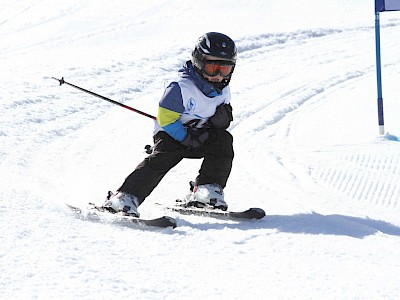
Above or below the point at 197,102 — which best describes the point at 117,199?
below

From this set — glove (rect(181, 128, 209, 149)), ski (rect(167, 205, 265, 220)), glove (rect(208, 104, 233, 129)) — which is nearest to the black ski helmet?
glove (rect(208, 104, 233, 129))

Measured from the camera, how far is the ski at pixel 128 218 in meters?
4.27

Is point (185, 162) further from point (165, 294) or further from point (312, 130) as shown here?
point (165, 294)

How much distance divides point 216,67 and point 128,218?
121 centimetres

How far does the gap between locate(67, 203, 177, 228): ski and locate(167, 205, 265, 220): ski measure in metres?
0.43

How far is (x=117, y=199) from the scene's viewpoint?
4645mm

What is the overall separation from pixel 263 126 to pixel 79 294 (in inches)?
189

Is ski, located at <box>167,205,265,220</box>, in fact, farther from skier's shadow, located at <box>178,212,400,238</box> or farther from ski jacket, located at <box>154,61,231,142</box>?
ski jacket, located at <box>154,61,231,142</box>

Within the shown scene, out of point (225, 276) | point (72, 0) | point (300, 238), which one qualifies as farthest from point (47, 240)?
point (72, 0)

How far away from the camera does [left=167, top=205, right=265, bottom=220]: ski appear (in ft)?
14.9

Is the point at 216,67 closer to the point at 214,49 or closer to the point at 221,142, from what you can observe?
the point at 214,49

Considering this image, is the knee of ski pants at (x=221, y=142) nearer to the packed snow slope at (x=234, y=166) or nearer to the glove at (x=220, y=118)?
the glove at (x=220, y=118)

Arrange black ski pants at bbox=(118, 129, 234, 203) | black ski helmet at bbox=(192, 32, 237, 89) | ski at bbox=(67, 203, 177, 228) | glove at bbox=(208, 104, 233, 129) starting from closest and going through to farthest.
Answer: ski at bbox=(67, 203, 177, 228) → black ski pants at bbox=(118, 129, 234, 203) → black ski helmet at bbox=(192, 32, 237, 89) → glove at bbox=(208, 104, 233, 129)

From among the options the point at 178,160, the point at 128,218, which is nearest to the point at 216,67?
the point at 178,160
